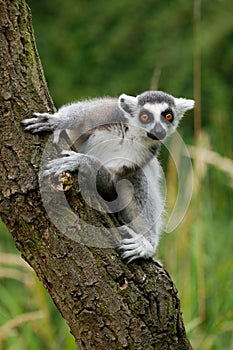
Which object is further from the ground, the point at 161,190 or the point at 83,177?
the point at 161,190

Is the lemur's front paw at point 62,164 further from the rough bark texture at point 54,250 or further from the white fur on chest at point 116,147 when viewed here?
the white fur on chest at point 116,147

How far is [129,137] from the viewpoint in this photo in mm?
3223

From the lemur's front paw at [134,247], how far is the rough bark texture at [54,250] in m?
0.06

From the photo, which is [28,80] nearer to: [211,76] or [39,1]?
[211,76]

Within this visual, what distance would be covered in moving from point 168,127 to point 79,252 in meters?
1.00

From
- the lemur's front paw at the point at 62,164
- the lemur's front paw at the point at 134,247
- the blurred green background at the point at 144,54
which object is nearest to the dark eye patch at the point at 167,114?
the lemur's front paw at the point at 134,247

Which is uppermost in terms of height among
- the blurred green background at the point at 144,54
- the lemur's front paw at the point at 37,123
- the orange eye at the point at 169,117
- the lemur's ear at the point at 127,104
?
the blurred green background at the point at 144,54

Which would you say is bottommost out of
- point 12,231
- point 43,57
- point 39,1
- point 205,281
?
point 12,231

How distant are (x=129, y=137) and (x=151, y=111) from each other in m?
0.15

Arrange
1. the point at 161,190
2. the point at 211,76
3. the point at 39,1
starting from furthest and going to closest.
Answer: the point at 39,1 < the point at 211,76 < the point at 161,190

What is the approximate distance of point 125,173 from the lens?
3209mm

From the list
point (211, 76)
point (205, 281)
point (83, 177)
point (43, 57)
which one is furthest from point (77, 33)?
point (83, 177)

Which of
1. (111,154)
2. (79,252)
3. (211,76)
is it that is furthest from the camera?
(211,76)

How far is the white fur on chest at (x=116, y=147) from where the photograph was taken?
312 centimetres
